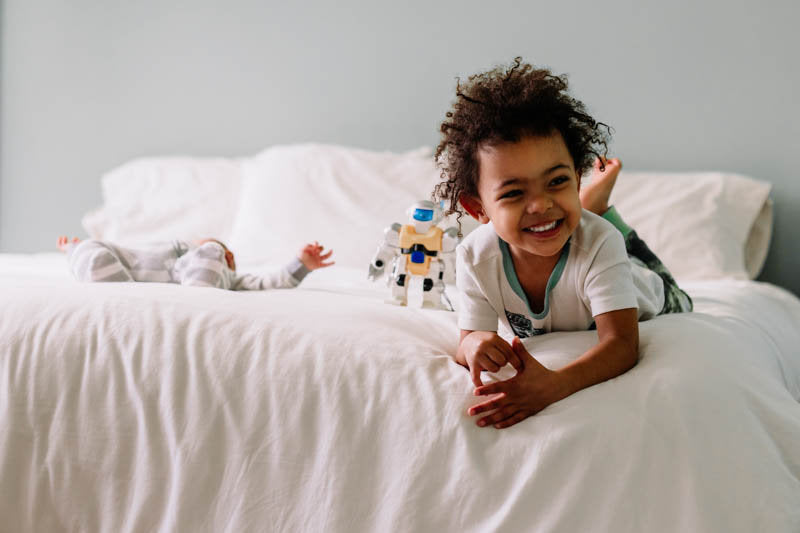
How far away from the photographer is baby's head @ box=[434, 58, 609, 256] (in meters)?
0.88

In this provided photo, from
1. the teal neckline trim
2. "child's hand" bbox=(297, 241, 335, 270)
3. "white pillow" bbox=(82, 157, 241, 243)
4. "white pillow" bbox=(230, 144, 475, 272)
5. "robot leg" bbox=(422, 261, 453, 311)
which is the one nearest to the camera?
the teal neckline trim

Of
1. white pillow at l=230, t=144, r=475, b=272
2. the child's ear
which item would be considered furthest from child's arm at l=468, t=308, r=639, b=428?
white pillow at l=230, t=144, r=475, b=272

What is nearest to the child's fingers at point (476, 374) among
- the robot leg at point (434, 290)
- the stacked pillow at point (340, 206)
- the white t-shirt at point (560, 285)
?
the white t-shirt at point (560, 285)

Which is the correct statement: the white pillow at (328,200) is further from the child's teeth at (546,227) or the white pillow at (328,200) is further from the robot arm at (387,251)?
the child's teeth at (546,227)

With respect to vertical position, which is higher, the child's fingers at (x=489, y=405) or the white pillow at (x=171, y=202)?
the child's fingers at (x=489, y=405)

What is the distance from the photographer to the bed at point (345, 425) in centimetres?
69

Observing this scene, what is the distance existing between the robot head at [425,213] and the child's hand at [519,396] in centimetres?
55

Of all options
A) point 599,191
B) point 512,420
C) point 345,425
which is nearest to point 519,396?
point 512,420

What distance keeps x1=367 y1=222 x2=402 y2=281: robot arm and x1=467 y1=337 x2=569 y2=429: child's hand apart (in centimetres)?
58

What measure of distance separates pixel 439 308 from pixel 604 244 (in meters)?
0.42

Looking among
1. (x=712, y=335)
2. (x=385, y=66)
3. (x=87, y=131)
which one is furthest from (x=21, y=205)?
(x=712, y=335)

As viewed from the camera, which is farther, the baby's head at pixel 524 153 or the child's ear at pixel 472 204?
the child's ear at pixel 472 204

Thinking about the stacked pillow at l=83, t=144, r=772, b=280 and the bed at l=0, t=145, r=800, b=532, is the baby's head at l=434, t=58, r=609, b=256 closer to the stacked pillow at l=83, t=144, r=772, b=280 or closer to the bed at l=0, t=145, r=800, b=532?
the bed at l=0, t=145, r=800, b=532

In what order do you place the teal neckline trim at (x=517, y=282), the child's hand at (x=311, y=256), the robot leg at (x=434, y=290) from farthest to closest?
the child's hand at (x=311, y=256) → the robot leg at (x=434, y=290) → the teal neckline trim at (x=517, y=282)
